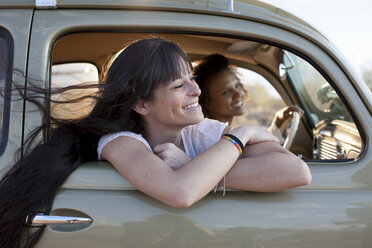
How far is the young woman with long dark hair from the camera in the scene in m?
1.46

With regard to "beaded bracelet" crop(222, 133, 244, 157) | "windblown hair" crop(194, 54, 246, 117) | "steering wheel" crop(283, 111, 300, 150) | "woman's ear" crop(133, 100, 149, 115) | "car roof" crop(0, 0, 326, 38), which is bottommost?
"steering wheel" crop(283, 111, 300, 150)

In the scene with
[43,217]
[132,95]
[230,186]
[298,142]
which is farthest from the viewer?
[298,142]

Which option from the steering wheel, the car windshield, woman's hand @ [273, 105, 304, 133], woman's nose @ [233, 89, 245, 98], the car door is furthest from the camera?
woman's nose @ [233, 89, 245, 98]

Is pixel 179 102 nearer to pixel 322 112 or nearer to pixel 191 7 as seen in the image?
pixel 191 7

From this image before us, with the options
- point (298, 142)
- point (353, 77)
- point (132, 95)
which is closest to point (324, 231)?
point (353, 77)

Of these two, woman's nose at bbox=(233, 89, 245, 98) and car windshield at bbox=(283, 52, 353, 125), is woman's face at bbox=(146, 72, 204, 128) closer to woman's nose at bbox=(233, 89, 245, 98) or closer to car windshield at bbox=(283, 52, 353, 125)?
car windshield at bbox=(283, 52, 353, 125)

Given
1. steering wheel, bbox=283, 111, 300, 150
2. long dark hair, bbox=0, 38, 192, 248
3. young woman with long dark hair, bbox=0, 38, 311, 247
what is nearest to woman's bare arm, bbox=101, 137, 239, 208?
young woman with long dark hair, bbox=0, 38, 311, 247

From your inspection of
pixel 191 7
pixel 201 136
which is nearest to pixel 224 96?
pixel 201 136

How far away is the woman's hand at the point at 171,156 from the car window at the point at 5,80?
60cm

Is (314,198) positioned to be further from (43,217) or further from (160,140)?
(43,217)

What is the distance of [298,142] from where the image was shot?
3.07m

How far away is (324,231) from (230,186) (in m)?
0.39

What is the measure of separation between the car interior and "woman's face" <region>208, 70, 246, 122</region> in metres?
0.17

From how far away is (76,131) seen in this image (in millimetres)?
1743
